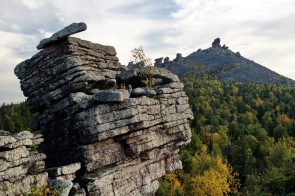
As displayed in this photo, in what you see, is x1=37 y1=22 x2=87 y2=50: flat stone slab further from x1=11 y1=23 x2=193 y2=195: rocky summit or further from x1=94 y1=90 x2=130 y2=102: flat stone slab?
x1=94 y1=90 x2=130 y2=102: flat stone slab

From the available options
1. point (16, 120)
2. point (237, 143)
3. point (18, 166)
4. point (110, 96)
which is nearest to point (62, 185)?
point (18, 166)

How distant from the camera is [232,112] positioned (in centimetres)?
13700

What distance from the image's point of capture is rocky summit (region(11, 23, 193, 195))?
82.8ft

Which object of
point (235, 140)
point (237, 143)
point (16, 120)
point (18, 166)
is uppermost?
point (16, 120)

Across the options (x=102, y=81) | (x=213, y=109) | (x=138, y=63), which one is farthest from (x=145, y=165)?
(x=213, y=109)

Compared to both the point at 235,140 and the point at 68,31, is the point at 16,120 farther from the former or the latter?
the point at 68,31

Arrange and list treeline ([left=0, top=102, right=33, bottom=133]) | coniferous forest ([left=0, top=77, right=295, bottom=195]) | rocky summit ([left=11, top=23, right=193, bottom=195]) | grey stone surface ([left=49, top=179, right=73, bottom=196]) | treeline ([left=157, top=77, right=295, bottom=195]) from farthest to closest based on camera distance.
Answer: treeline ([left=0, top=102, right=33, bottom=133]), coniferous forest ([left=0, top=77, right=295, bottom=195]), treeline ([left=157, top=77, right=295, bottom=195]), rocky summit ([left=11, top=23, right=193, bottom=195]), grey stone surface ([left=49, top=179, right=73, bottom=196])

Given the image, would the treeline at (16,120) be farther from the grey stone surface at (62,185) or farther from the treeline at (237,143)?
the grey stone surface at (62,185)

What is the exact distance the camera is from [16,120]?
401 feet

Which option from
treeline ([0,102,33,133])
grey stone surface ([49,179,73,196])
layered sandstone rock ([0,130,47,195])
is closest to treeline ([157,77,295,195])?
grey stone surface ([49,179,73,196])

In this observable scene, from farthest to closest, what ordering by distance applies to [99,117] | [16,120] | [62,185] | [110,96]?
[16,120] < [110,96] < [99,117] < [62,185]

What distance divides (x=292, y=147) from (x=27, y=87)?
89.6m

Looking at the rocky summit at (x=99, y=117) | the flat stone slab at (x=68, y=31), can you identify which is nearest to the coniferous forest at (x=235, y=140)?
the rocky summit at (x=99, y=117)

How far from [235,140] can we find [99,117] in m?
90.7
